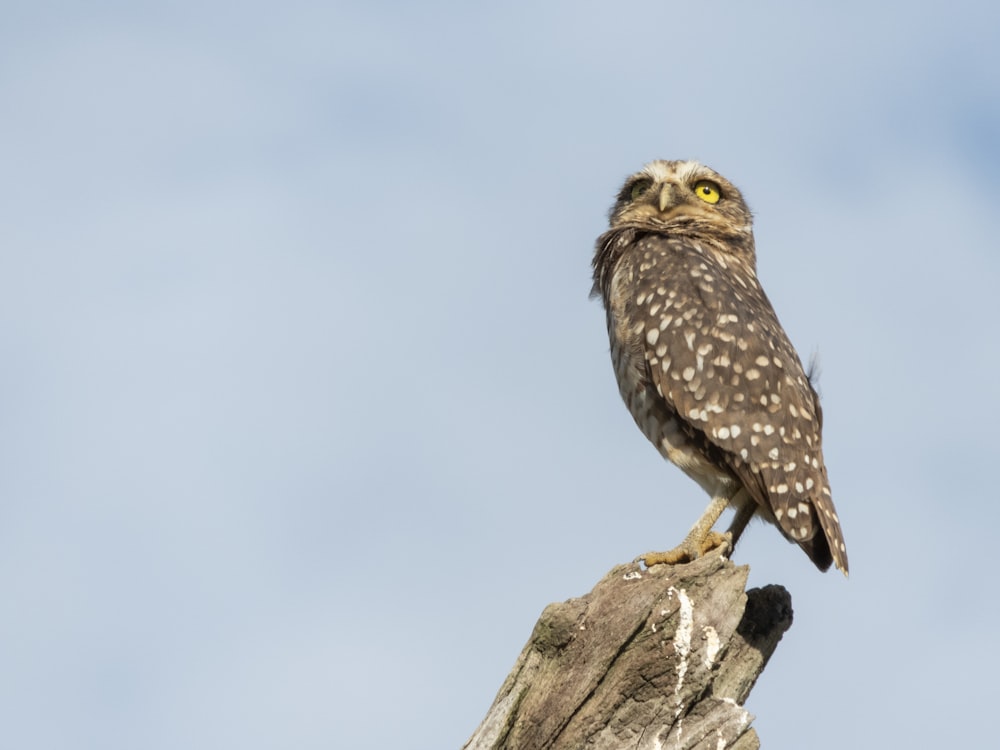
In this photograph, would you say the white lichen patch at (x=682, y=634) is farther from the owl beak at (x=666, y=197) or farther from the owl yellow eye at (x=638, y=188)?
the owl yellow eye at (x=638, y=188)

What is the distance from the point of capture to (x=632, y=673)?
225 inches

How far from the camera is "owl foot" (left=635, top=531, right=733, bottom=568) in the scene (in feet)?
22.3

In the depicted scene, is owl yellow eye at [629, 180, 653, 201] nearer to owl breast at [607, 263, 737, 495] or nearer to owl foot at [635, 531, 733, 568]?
owl breast at [607, 263, 737, 495]

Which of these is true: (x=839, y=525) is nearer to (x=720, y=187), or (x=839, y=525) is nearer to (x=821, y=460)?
(x=821, y=460)

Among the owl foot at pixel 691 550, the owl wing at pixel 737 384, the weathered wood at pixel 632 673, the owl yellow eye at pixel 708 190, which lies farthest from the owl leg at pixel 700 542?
the owl yellow eye at pixel 708 190

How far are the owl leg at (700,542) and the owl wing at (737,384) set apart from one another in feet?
0.90

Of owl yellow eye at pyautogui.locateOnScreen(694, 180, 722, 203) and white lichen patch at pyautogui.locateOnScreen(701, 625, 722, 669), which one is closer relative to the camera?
white lichen patch at pyautogui.locateOnScreen(701, 625, 722, 669)

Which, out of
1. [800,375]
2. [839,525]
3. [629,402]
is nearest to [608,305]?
[629,402]

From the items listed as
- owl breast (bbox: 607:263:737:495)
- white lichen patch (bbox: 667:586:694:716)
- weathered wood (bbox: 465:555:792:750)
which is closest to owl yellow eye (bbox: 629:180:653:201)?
owl breast (bbox: 607:263:737:495)

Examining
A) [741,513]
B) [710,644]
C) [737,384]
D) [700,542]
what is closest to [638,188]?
[737,384]

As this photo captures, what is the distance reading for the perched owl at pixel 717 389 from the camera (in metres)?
7.12

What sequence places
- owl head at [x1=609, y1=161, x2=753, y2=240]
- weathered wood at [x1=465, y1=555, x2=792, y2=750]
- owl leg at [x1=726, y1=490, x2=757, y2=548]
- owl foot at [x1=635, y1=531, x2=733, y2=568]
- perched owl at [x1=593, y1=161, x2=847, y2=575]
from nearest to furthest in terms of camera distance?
weathered wood at [x1=465, y1=555, x2=792, y2=750] < owl foot at [x1=635, y1=531, x2=733, y2=568] < perched owl at [x1=593, y1=161, x2=847, y2=575] < owl leg at [x1=726, y1=490, x2=757, y2=548] < owl head at [x1=609, y1=161, x2=753, y2=240]

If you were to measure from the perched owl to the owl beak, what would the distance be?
1.22 ft

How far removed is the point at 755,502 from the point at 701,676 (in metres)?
1.93
